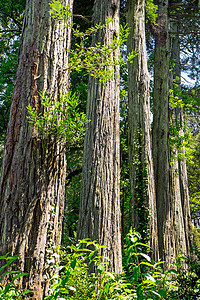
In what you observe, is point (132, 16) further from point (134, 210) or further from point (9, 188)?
point (9, 188)

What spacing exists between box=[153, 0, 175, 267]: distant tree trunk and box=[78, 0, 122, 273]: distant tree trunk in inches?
136

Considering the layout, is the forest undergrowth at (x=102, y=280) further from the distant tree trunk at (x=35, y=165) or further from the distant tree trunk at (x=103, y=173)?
the distant tree trunk at (x=103, y=173)

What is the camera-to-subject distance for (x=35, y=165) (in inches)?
89.4

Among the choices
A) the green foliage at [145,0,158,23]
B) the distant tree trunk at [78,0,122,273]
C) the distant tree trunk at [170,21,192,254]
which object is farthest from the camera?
the distant tree trunk at [170,21,192,254]

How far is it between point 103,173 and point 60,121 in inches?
99.0

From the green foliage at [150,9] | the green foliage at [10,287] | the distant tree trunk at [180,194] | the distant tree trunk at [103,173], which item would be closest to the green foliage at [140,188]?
the distant tree trunk at [103,173]

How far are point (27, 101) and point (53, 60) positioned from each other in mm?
482

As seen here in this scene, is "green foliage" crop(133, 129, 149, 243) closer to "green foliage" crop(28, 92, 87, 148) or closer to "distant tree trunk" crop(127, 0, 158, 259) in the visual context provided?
"distant tree trunk" crop(127, 0, 158, 259)

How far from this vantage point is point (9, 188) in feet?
7.27

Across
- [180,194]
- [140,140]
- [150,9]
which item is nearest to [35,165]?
[140,140]

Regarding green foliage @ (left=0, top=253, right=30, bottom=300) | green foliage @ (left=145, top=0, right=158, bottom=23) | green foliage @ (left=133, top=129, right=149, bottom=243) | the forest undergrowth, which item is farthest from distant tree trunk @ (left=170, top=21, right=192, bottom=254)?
green foliage @ (left=0, top=253, right=30, bottom=300)

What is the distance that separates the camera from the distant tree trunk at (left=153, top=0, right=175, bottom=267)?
24.5 feet

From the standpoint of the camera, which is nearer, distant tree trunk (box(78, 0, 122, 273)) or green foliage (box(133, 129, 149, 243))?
distant tree trunk (box(78, 0, 122, 273))

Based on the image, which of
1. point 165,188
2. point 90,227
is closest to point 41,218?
point 90,227
